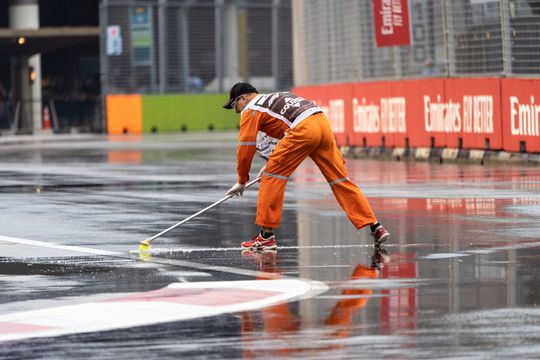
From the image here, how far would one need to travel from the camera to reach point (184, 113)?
53.5m

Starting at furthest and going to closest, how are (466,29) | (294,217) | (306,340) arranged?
1. (466,29)
2. (294,217)
3. (306,340)

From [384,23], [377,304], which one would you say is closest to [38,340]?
[377,304]

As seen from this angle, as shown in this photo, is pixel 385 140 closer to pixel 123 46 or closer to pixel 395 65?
pixel 395 65

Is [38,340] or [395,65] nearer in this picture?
[38,340]

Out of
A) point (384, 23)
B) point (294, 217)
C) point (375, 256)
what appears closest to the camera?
point (375, 256)

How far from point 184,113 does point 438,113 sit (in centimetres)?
2600

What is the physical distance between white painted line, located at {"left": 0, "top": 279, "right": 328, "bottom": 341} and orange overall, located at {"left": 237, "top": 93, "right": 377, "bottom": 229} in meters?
2.35

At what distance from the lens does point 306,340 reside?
8758mm

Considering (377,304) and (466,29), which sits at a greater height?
(466,29)

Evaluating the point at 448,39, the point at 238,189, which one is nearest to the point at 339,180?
the point at 238,189

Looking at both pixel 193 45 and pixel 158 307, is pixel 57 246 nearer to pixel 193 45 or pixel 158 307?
pixel 158 307

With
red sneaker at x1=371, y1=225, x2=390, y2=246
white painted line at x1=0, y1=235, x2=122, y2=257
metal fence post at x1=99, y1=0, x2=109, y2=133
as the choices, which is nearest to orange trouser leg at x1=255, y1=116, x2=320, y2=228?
red sneaker at x1=371, y1=225, x2=390, y2=246

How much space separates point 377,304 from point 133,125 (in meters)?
43.2

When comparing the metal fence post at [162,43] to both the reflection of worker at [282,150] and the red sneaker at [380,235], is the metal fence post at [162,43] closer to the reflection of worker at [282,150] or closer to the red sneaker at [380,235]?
the reflection of worker at [282,150]
